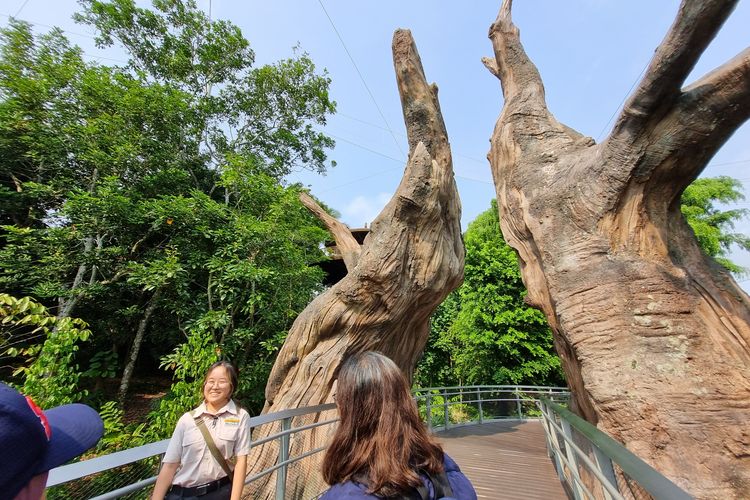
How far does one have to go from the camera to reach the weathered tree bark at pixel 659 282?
2.06 metres

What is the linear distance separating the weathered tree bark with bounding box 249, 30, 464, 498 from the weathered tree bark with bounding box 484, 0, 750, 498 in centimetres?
178

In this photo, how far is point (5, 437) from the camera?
569 mm

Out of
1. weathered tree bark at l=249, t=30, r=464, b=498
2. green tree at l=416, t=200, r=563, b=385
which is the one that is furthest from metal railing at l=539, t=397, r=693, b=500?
green tree at l=416, t=200, r=563, b=385

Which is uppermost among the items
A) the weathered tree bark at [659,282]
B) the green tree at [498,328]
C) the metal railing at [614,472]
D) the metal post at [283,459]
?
the green tree at [498,328]

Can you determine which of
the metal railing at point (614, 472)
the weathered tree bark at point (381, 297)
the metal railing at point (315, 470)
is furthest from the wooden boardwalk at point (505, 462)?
the weathered tree bark at point (381, 297)

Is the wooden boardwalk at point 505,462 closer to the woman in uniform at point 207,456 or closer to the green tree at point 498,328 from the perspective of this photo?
the woman in uniform at point 207,456

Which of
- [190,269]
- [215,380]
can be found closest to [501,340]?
[190,269]

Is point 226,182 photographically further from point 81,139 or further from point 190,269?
point 81,139

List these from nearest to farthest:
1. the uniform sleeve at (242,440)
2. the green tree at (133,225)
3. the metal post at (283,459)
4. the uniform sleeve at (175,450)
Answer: the uniform sleeve at (175,450) → the uniform sleeve at (242,440) → the metal post at (283,459) → the green tree at (133,225)

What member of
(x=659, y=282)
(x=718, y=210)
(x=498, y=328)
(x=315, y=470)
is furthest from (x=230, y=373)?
(x=718, y=210)

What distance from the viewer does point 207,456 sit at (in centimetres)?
186

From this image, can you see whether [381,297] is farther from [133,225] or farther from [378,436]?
[133,225]

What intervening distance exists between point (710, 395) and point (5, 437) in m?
3.02

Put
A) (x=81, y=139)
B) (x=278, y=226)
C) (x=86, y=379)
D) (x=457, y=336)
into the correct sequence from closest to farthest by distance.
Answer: (x=278, y=226)
(x=81, y=139)
(x=86, y=379)
(x=457, y=336)
